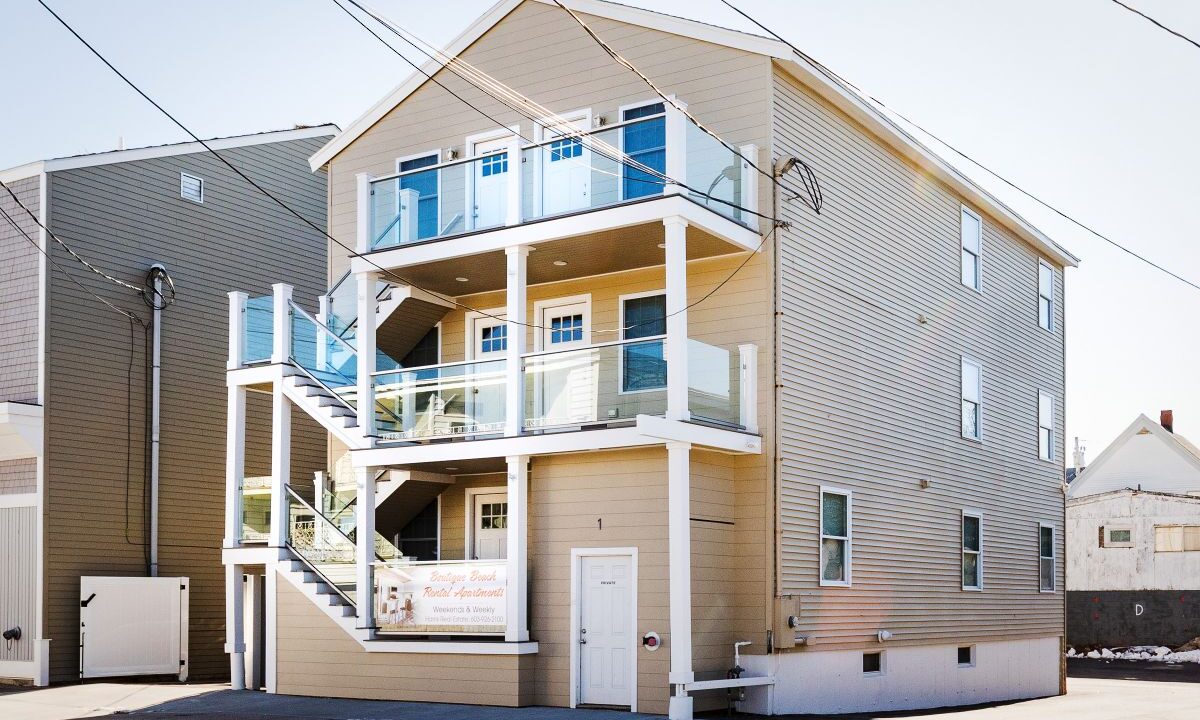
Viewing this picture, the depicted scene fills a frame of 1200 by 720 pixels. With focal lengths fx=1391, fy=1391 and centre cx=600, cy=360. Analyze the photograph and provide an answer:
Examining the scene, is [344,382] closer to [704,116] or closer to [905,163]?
[704,116]

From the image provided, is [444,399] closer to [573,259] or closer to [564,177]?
[573,259]

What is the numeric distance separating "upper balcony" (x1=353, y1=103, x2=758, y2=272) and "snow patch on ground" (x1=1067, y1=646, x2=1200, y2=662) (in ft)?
90.1

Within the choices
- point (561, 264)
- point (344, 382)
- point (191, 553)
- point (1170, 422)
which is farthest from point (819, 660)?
point (1170, 422)

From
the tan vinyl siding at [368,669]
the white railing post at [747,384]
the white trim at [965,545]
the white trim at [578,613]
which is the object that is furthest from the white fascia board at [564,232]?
the white trim at [965,545]

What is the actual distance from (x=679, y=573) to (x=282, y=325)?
847cm

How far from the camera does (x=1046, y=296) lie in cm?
3067


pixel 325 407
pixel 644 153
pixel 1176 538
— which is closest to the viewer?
pixel 644 153

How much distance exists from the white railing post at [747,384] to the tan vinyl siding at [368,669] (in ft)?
14.8

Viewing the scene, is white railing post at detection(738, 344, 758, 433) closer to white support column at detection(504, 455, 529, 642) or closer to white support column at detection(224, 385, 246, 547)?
white support column at detection(504, 455, 529, 642)

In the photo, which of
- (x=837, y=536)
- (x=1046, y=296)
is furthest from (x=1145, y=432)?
(x=837, y=536)

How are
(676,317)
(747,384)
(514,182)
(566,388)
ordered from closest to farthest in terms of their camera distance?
1. (676,317)
2. (566,388)
3. (747,384)
4. (514,182)

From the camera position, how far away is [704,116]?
2067 centimetres

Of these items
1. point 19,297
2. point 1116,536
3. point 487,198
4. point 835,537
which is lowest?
point 1116,536

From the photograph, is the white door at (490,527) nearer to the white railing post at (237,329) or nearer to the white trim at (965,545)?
the white railing post at (237,329)
